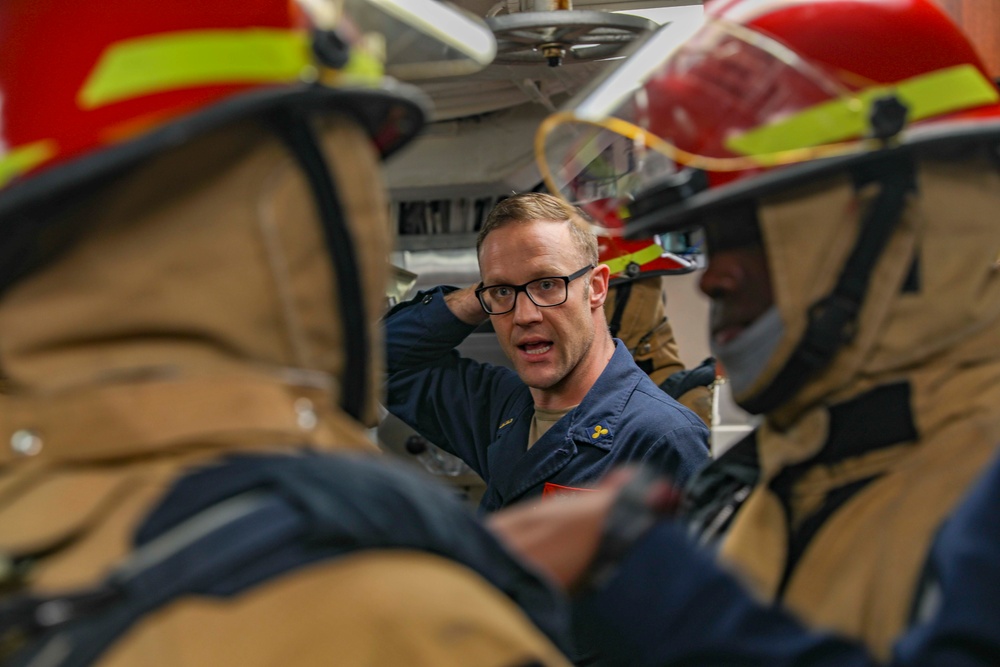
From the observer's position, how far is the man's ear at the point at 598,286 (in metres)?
3.19

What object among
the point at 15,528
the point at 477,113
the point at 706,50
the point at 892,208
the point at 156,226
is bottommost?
the point at 477,113

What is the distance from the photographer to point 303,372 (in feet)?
3.79

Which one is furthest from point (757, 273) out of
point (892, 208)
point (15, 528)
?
point (15, 528)

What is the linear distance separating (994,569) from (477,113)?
558 cm

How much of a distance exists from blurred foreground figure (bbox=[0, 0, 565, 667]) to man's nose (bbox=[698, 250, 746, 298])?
2.02ft

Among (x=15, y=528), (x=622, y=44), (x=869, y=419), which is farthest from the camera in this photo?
(x=622, y=44)

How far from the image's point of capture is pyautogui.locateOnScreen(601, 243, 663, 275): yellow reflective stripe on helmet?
16.5ft

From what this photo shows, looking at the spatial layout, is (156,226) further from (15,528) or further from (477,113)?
(477,113)

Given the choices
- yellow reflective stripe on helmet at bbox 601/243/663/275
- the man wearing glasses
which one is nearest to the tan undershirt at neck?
the man wearing glasses

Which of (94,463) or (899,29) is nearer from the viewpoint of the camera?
(94,463)

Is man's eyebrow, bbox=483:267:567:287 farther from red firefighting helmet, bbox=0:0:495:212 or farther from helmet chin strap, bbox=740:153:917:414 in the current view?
red firefighting helmet, bbox=0:0:495:212

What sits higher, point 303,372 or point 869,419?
point 303,372

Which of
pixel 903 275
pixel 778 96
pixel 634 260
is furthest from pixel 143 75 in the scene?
pixel 634 260

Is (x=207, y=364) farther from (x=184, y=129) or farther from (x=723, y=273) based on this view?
(x=723, y=273)
